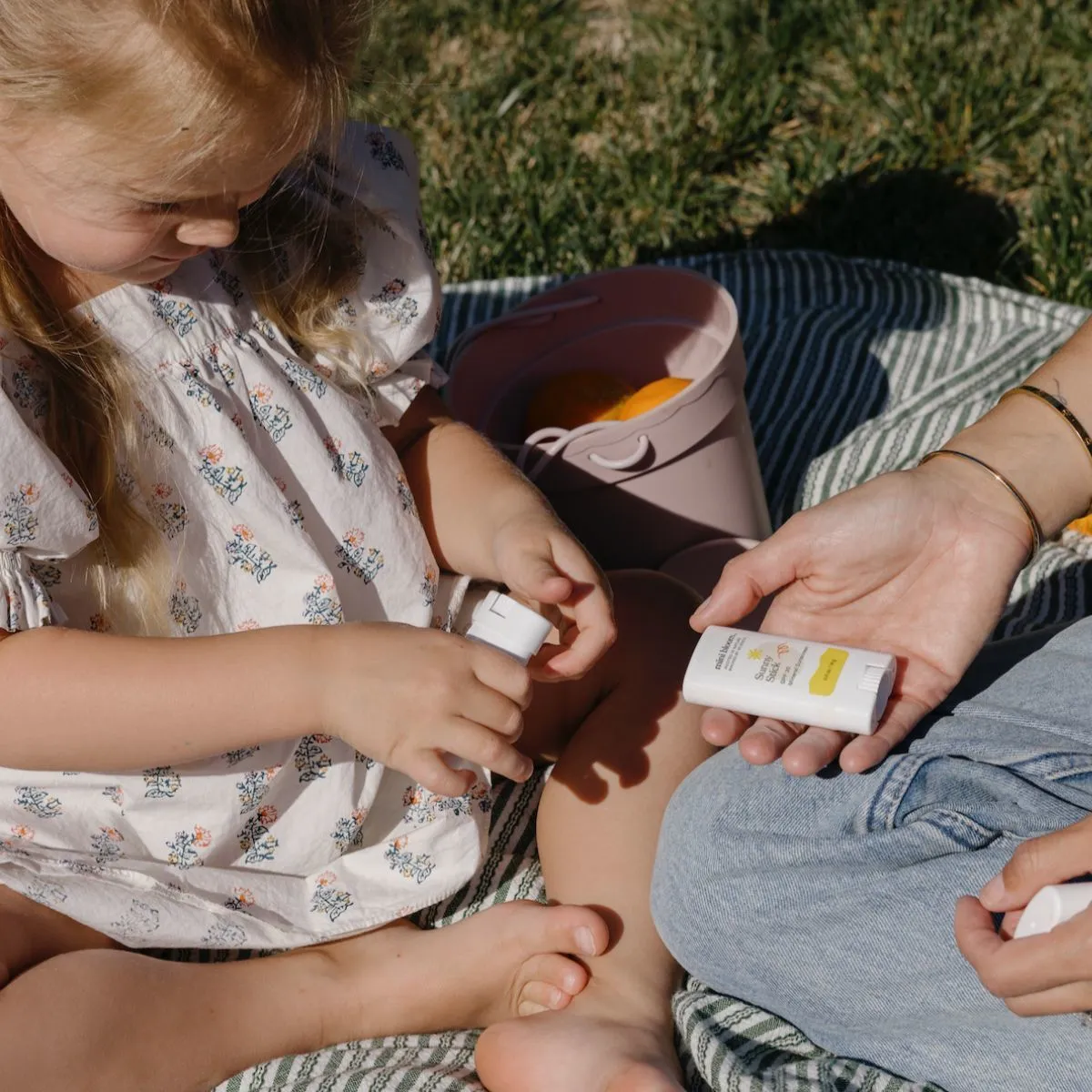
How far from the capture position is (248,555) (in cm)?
156

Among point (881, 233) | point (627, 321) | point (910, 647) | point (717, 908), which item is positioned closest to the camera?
point (717, 908)

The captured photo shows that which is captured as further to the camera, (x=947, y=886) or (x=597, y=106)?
(x=597, y=106)

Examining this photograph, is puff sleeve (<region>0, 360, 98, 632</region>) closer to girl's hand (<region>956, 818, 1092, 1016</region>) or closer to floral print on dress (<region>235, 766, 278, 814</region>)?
floral print on dress (<region>235, 766, 278, 814</region>)

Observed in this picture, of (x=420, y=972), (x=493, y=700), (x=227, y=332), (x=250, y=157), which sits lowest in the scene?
(x=420, y=972)

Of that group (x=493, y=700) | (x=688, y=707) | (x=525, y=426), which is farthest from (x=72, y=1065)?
(x=525, y=426)

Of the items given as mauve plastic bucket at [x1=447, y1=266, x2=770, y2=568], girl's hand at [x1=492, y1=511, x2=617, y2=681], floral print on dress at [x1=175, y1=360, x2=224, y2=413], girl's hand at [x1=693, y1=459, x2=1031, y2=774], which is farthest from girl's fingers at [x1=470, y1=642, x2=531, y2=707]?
mauve plastic bucket at [x1=447, y1=266, x2=770, y2=568]

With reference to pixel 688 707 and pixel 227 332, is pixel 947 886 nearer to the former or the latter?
pixel 688 707

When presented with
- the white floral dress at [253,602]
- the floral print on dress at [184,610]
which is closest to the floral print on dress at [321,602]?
the white floral dress at [253,602]

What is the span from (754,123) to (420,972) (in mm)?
1855

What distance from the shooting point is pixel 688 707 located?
168 centimetres

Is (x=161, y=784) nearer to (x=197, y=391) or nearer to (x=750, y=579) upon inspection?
(x=197, y=391)

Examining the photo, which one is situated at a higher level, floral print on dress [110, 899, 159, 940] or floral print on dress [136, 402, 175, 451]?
floral print on dress [136, 402, 175, 451]

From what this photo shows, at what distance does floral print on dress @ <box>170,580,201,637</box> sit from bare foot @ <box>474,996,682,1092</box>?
552mm

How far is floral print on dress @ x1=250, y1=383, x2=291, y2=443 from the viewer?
5.16 ft
